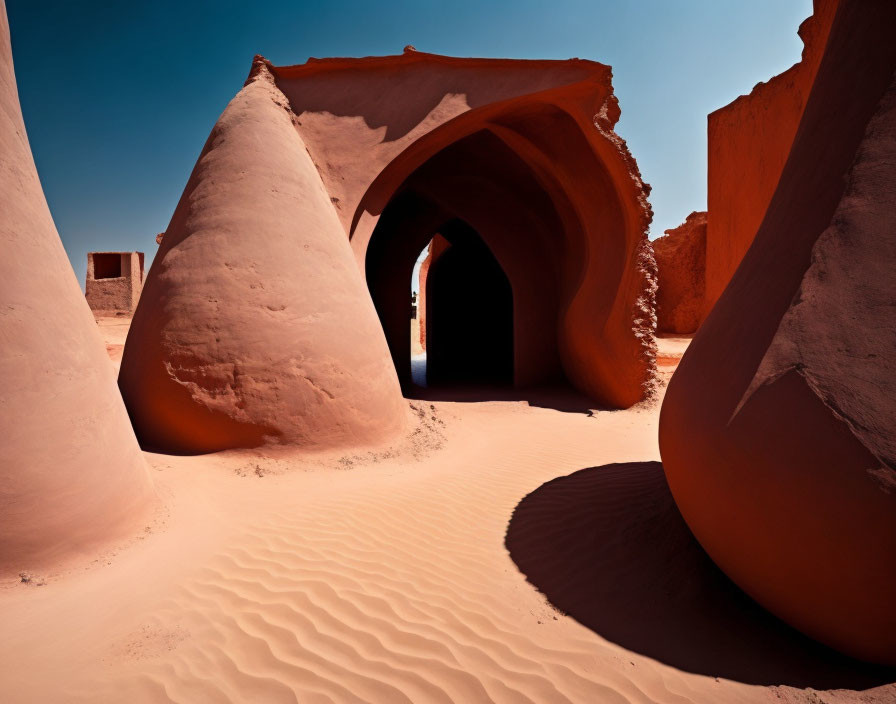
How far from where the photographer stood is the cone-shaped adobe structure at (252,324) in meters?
4.82

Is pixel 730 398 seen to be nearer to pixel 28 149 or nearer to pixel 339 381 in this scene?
pixel 339 381

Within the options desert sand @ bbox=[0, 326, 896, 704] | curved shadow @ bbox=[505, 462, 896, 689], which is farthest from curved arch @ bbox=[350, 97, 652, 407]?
curved shadow @ bbox=[505, 462, 896, 689]

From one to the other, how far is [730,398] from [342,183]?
5.96 m

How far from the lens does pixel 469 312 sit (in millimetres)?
14023

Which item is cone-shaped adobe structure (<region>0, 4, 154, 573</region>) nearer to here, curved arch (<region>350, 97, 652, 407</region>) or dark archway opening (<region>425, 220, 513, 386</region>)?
curved arch (<region>350, 97, 652, 407</region>)

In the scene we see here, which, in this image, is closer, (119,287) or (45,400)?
(45,400)

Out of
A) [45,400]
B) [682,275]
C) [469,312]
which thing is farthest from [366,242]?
[682,275]

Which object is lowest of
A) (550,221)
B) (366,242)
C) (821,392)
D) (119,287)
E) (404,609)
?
(404,609)

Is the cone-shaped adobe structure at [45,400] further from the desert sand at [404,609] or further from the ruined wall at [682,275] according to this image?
the ruined wall at [682,275]

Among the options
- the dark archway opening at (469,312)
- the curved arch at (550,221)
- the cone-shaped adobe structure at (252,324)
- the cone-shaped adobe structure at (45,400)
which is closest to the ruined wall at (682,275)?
the dark archway opening at (469,312)

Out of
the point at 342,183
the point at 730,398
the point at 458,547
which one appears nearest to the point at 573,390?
the point at 342,183

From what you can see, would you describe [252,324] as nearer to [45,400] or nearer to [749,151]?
[45,400]

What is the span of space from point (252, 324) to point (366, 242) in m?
2.77

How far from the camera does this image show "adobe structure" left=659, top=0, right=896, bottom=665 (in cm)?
187
